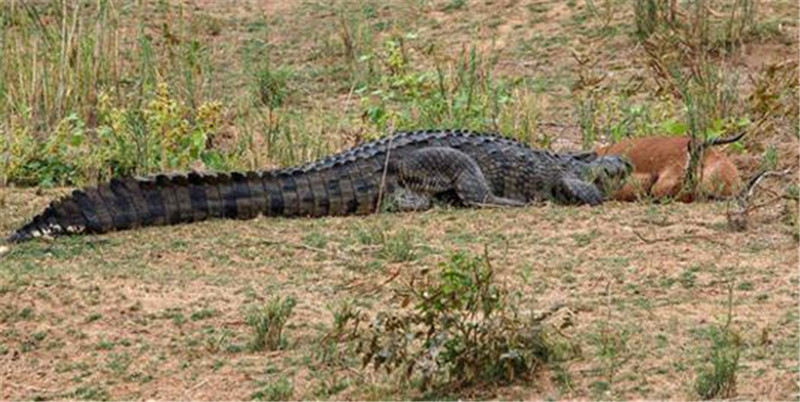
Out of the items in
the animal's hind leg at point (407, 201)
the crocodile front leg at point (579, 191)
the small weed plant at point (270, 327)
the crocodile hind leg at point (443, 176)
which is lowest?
the crocodile front leg at point (579, 191)

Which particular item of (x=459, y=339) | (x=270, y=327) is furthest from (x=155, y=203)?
(x=459, y=339)

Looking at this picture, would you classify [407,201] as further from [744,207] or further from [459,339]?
[459,339]

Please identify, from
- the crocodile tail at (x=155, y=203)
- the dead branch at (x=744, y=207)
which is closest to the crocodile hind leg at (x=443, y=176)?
the crocodile tail at (x=155, y=203)

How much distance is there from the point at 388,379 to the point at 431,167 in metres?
3.56

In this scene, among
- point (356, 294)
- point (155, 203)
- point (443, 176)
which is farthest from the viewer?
point (443, 176)

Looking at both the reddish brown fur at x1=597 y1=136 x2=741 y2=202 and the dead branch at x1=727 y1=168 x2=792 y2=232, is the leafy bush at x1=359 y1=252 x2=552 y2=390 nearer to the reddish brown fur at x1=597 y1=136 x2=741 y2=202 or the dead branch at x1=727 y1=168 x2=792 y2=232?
the dead branch at x1=727 y1=168 x2=792 y2=232

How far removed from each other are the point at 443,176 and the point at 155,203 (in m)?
1.60

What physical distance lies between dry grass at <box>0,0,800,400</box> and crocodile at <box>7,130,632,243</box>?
126 mm

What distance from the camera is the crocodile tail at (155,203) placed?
8.38m

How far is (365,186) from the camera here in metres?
9.36

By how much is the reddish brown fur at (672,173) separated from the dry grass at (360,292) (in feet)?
0.99

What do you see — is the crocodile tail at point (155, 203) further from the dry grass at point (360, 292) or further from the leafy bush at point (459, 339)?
the leafy bush at point (459, 339)

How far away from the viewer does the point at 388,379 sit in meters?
5.98

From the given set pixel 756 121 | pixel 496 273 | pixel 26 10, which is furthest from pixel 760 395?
pixel 26 10
